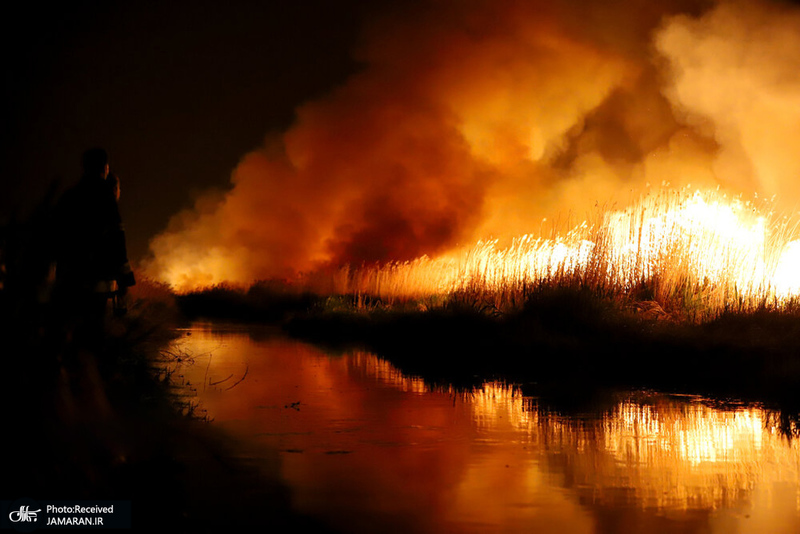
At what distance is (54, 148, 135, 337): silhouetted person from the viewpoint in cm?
766

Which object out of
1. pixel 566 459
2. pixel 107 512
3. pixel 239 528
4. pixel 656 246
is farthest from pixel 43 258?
pixel 656 246

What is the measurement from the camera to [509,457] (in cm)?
661

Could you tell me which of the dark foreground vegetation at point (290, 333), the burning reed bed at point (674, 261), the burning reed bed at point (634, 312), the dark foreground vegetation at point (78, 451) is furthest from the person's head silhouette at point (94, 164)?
the burning reed bed at point (674, 261)

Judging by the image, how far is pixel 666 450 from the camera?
684 centimetres

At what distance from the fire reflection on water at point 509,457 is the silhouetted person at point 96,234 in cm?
148

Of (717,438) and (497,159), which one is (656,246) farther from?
(497,159)

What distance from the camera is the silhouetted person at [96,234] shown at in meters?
7.66

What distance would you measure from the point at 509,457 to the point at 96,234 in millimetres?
3830

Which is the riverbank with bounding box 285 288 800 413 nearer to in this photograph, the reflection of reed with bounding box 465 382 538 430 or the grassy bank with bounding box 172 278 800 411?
the grassy bank with bounding box 172 278 800 411

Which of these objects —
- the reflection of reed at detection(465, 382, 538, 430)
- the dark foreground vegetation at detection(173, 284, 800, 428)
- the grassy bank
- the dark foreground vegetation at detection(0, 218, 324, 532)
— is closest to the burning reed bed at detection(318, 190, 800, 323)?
the grassy bank

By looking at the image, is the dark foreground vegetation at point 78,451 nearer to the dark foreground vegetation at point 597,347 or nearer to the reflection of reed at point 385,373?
the reflection of reed at point 385,373

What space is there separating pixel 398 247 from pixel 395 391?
100ft

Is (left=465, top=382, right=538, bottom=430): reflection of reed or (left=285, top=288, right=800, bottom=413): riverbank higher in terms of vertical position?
(left=285, top=288, right=800, bottom=413): riverbank

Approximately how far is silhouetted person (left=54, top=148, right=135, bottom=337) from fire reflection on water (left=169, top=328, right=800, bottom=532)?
1.48 meters
